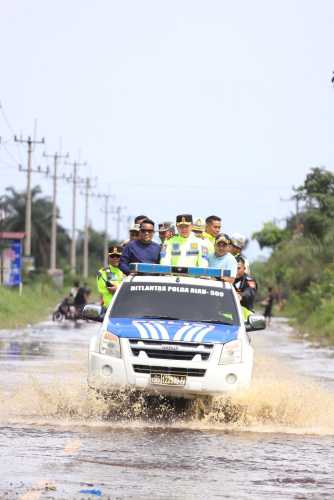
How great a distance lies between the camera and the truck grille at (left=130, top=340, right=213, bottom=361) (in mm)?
15320

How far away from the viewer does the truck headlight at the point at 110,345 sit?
15477 millimetres

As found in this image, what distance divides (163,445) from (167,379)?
87.7 inches

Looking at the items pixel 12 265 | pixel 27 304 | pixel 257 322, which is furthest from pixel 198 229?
pixel 12 265

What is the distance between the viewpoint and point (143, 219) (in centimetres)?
1927

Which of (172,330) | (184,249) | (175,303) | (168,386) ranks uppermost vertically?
(184,249)

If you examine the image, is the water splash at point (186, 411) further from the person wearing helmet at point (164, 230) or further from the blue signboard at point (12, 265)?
the blue signboard at point (12, 265)

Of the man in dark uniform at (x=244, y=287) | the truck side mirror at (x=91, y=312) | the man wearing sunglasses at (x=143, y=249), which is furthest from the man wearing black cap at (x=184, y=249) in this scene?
the truck side mirror at (x=91, y=312)

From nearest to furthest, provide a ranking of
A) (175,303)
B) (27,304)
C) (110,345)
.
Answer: (110,345)
(175,303)
(27,304)

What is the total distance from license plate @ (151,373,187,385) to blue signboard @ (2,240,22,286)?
52.2m

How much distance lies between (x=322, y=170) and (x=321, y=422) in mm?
45590

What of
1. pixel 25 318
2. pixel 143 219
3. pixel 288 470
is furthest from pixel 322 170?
pixel 288 470

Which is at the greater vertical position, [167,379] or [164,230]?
[164,230]

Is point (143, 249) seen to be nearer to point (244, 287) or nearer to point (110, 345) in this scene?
point (244, 287)

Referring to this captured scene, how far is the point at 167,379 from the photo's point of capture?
15211 mm
